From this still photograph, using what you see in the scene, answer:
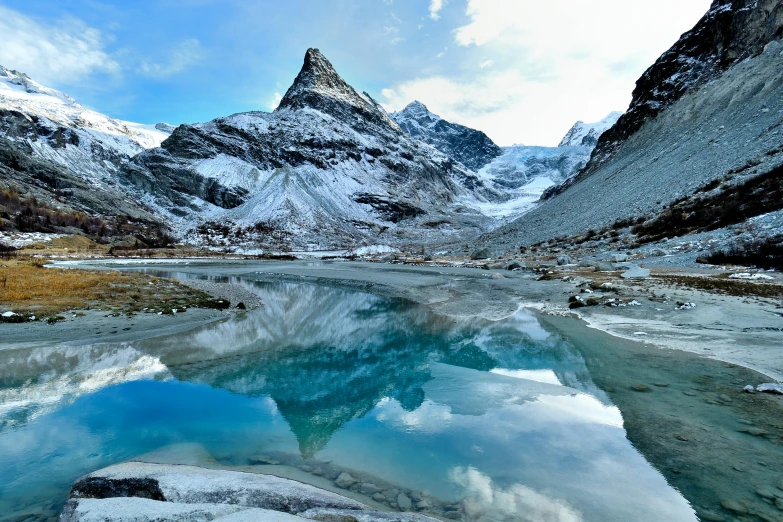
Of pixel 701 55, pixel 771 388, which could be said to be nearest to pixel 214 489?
pixel 771 388

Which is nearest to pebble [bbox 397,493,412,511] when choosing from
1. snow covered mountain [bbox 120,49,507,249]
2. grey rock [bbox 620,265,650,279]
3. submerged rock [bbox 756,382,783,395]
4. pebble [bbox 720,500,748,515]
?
pebble [bbox 720,500,748,515]

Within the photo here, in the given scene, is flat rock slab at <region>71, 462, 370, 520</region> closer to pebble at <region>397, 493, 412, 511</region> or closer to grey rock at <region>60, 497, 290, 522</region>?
grey rock at <region>60, 497, 290, 522</region>

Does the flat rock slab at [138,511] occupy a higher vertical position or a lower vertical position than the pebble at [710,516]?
higher

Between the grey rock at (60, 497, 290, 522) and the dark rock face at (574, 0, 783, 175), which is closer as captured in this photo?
the grey rock at (60, 497, 290, 522)

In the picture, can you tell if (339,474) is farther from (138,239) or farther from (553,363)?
(138,239)

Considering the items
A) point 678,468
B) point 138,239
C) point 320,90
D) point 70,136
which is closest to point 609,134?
point 678,468

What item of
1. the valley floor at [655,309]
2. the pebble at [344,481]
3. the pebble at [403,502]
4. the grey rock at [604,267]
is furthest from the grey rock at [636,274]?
the pebble at [344,481]

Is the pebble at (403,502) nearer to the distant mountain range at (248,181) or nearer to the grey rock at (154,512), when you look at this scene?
the grey rock at (154,512)
